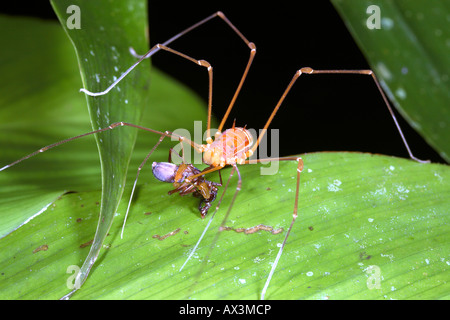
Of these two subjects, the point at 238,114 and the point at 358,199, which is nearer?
the point at 358,199

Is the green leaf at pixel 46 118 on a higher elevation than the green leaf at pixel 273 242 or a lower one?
higher

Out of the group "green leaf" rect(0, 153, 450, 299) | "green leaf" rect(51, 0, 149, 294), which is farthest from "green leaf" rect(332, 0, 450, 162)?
"green leaf" rect(51, 0, 149, 294)

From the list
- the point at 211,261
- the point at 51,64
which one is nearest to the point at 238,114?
the point at 51,64

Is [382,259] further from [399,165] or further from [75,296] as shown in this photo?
[75,296]

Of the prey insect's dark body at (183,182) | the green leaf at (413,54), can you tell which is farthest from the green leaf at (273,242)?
the green leaf at (413,54)

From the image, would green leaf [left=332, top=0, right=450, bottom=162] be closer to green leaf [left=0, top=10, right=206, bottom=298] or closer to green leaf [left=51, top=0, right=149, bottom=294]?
green leaf [left=51, top=0, right=149, bottom=294]

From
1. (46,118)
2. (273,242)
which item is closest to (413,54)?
(273,242)

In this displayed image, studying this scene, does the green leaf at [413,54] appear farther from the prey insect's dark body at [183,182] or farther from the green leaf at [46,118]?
the green leaf at [46,118]

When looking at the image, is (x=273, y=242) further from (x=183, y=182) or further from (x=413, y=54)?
(x=413, y=54)
